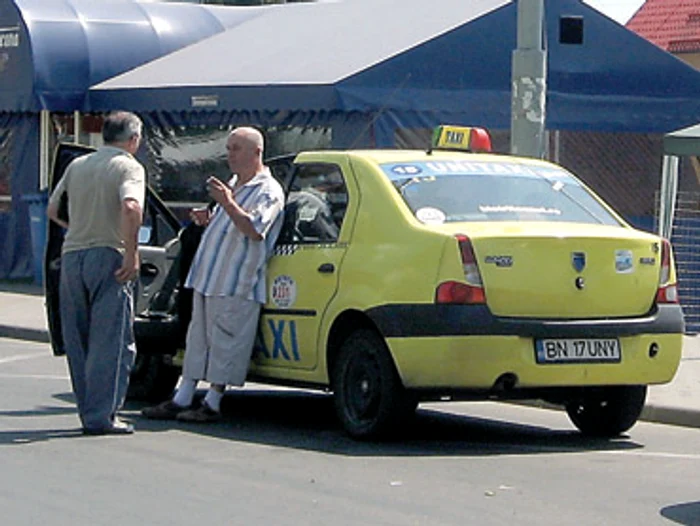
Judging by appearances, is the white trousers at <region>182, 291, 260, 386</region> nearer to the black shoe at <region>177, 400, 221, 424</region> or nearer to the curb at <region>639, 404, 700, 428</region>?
the black shoe at <region>177, 400, 221, 424</region>

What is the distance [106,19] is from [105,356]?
1388 cm

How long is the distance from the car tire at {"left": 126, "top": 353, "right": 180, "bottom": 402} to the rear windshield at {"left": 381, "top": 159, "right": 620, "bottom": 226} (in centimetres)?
250

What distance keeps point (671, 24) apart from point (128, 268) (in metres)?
24.2

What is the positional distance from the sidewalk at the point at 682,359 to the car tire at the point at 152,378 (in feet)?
10.3

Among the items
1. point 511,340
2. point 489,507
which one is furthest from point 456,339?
point 489,507

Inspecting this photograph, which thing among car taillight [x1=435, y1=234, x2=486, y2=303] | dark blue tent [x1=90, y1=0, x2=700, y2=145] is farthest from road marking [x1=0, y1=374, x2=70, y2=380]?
dark blue tent [x1=90, y1=0, x2=700, y2=145]

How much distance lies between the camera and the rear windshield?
946 centimetres

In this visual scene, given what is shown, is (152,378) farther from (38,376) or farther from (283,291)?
(38,376)

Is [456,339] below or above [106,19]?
below

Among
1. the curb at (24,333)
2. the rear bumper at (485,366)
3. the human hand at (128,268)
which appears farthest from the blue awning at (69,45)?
the rear bumper at (485,366)

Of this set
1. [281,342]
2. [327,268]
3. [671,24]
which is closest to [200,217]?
[281,342]

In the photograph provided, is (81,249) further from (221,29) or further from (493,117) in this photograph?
(221,29)

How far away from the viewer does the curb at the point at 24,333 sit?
16.6 m

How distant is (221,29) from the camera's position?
2397 centimetres
